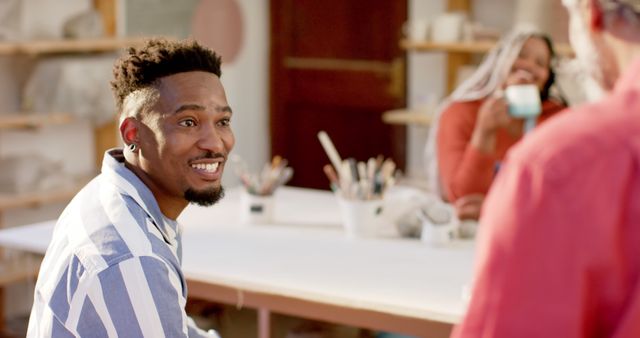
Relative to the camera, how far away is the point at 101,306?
1.59 meters

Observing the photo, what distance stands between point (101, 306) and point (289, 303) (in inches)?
38.0

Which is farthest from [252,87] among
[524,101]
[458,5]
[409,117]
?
[524,101]

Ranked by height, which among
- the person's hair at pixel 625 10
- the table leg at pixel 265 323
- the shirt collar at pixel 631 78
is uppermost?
the person's hair at pixel 625 10

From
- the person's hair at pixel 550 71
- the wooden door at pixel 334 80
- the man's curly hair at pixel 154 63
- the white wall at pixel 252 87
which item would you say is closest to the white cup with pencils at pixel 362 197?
the person's hair at pixel 550 71

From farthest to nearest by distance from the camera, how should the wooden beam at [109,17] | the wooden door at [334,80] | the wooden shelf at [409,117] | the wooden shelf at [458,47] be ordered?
the wooden door at [334,80]
the wooden shelf at [409,117]
the wooden beam at [109,17]
the wooden shelf at [458,47]

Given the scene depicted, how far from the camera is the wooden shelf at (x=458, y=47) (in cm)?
459

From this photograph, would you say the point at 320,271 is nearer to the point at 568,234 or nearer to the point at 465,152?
the point at 465,152

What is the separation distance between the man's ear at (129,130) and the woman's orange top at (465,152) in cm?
158

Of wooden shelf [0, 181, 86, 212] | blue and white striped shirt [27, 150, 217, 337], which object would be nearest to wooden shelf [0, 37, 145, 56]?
wooden shelf [0, 181, 86, 212]

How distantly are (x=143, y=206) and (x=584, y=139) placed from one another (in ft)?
2.87

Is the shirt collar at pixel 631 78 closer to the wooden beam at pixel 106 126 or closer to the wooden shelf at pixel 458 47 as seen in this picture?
the wooden shelf at pixel 458 47

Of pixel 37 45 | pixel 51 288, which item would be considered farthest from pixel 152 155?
pixel 37 45

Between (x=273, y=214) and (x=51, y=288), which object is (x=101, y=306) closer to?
(x=51, y=288)

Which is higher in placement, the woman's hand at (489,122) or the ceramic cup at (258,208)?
the woman's hand at (489,122)
